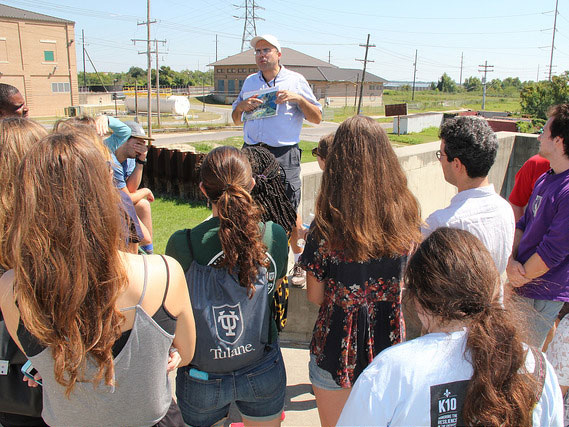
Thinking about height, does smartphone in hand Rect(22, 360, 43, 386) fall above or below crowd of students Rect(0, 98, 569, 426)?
below

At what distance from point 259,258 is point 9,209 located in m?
1.10

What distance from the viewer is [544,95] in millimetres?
30438

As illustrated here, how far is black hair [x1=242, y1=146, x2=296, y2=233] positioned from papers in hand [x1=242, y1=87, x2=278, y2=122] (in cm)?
104

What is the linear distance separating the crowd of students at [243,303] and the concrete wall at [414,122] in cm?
3472

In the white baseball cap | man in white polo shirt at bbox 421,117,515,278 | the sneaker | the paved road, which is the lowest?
the paved road

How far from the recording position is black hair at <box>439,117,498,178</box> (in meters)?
2.48

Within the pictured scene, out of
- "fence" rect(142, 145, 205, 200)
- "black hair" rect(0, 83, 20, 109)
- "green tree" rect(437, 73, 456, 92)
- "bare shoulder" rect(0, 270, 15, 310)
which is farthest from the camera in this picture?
"green tree" rect(437, 73, 456, 92)

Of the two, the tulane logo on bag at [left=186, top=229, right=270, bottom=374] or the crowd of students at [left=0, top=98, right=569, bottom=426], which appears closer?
the crowd of students at [left=0, top=98, right=569, bottom=426]

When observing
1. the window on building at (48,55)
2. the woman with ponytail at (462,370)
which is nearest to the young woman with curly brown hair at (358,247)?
the woman with ponytail at (462,370)

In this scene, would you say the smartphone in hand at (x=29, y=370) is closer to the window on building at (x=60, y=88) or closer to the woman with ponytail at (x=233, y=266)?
the woman with ponytail at (x=233, y=266)

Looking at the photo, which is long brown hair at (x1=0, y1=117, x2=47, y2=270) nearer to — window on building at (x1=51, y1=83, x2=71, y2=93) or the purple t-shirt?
the purple t-shirt

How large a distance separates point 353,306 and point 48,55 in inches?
2672

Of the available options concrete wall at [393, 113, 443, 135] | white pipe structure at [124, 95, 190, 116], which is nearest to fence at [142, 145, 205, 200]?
concrete wall at [393, 113, 443, 135]

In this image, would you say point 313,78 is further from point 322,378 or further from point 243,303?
point 243,303
